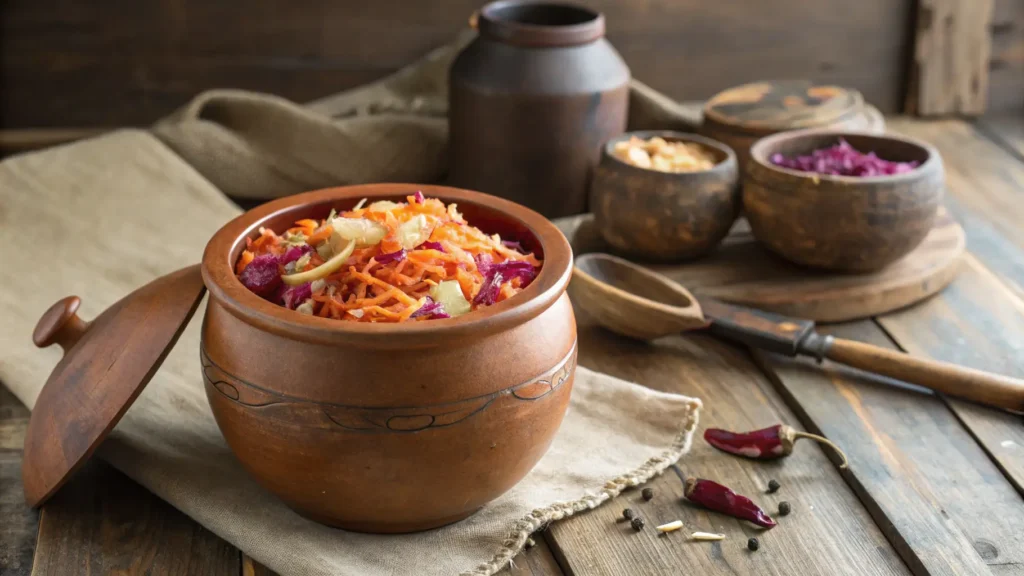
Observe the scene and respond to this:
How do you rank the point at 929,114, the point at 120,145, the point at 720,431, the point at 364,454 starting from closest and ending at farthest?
the point at 364,454 < the point at 720,431 < the point at 120,145 < the point at 929,114

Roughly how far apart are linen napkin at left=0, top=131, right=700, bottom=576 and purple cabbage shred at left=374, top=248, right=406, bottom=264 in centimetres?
38

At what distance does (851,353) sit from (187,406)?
1.13 m

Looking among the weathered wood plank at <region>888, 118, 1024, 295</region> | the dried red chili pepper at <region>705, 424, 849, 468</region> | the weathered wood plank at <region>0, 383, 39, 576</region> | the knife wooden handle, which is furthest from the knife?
the weathered wood plank at <region>0, 383, 39, 576</region>

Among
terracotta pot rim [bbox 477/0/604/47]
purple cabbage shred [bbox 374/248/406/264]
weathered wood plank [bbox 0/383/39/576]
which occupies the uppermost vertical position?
terracotta pot rim [bbox 477/0/604/47]

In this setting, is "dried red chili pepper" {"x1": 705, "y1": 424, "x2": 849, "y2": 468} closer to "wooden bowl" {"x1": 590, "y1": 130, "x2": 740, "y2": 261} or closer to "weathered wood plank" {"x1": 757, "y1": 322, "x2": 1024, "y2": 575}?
"weathered wood plank" {"x1": 757, "y1": 322, "x2": 1024, "y2": 575}

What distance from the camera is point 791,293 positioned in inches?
81.7

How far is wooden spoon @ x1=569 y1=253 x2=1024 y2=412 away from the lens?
1.77 metres

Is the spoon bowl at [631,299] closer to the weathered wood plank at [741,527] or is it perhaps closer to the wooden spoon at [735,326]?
the wooden spoon at [735,326]

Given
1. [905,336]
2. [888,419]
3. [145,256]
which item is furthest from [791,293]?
[145,256]

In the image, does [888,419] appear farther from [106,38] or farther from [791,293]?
[106,38]

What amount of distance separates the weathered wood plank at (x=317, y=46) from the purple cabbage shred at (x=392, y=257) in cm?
173

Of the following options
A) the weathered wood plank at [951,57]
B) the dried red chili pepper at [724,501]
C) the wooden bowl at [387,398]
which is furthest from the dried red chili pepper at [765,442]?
the weathered wood plank at [951,57]

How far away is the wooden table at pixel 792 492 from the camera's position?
4.73 feet

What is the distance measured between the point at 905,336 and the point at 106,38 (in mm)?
2169
